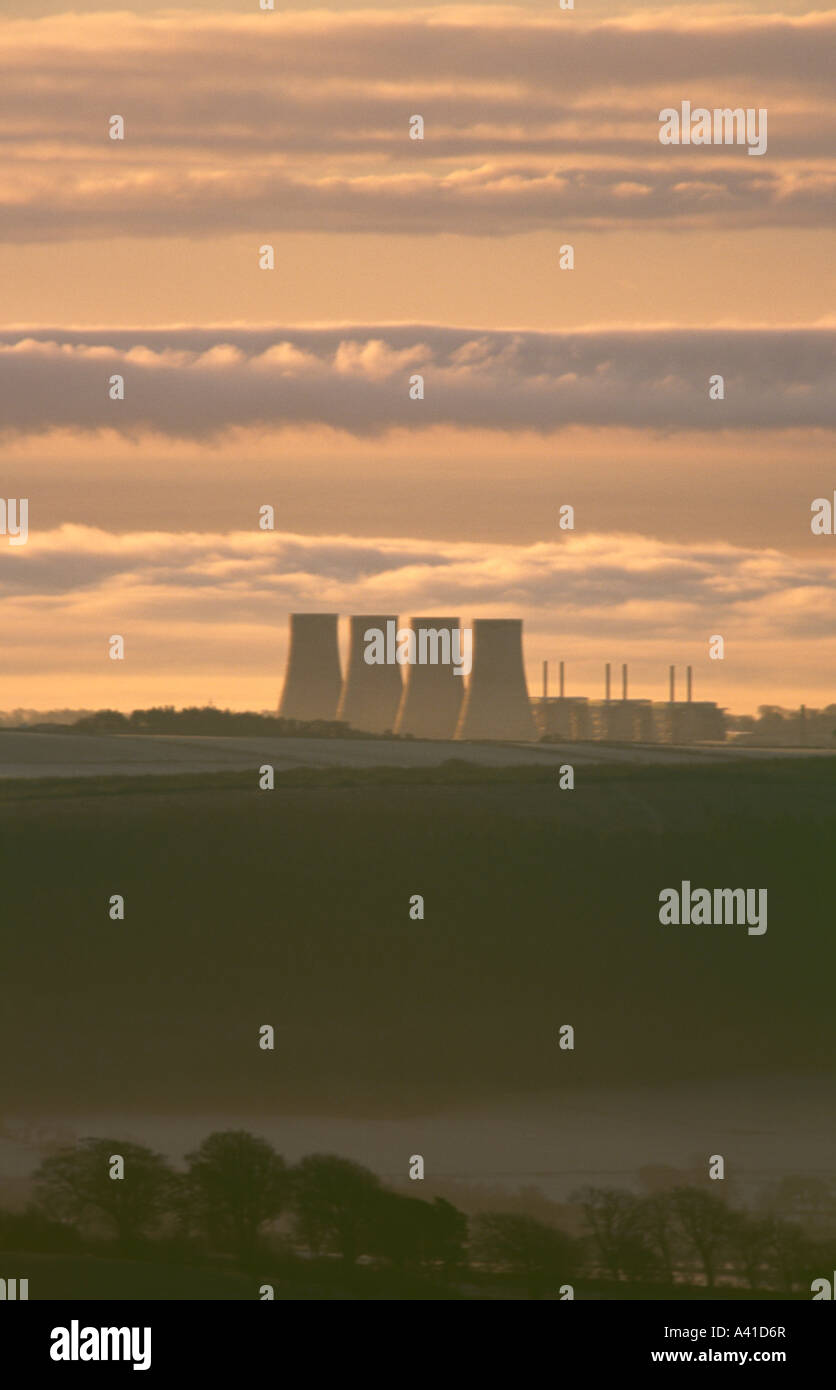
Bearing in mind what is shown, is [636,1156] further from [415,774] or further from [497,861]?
[415,774]

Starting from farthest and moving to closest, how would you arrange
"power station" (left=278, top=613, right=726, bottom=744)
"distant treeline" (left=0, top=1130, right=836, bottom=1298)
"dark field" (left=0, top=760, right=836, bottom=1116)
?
"power station" (left=278, top=613, right=726, bottom=744)
"dark field" (left=0, top=760, right=836, bottom=1116)
"distant treeline" (left=0, top=1130, right=836, bottom=1298)

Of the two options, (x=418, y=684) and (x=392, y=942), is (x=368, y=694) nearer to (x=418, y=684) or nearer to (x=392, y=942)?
(x=418, y=684)

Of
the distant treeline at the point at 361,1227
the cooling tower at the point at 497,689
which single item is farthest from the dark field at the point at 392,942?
the cooling tower at the point at 497,689

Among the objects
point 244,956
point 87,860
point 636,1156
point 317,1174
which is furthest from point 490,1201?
point 87,860

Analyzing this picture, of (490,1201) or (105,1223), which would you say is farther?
(490,1201)

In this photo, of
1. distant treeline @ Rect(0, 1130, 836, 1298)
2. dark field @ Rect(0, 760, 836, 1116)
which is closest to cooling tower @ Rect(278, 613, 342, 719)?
dark field @ Rect(0, 760, 836, 1116)

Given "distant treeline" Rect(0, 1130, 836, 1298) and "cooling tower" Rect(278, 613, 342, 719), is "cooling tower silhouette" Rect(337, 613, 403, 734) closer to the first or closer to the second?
"cooling tower" Rect(278, 613, 342, 719)

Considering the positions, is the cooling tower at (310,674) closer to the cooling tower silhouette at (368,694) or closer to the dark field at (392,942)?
the cooling tower silhouette at (368,694)
